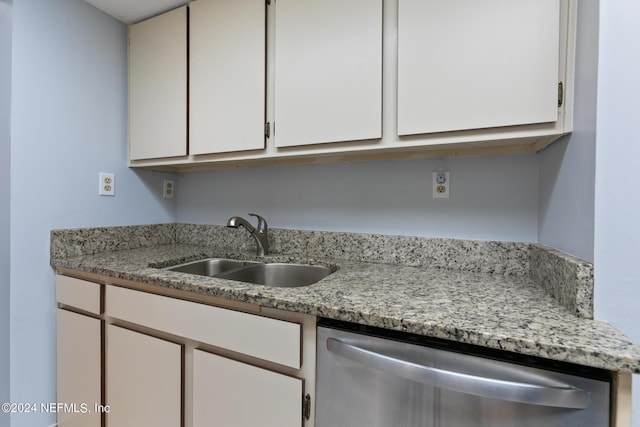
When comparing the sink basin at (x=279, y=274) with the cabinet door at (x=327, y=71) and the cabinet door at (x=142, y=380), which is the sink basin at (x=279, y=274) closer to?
the cabinet door at (x=142, y=380)

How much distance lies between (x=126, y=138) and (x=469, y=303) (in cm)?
181

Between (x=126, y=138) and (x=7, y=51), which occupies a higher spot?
(x=7, y=51)

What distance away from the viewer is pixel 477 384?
1.85 feet

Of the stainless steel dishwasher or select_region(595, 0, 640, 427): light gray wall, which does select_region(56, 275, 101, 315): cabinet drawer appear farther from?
select_region(595, 0, 640, 427): light gray wall

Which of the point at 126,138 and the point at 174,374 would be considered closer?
the point at 174,374

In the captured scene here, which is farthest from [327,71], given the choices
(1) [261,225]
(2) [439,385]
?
(2) [439,385]

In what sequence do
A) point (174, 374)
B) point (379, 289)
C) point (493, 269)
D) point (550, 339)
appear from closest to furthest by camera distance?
point (550, 339), point (379, 289), point (174, 374), point (493, 269)

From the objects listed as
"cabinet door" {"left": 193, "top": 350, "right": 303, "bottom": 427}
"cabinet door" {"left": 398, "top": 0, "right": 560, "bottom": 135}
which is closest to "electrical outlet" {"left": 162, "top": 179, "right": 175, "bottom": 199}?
"cabinet door" {"left": 193, "top": 350, "right": 303, "bottom": 427}

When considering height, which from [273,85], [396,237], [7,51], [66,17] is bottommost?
[396,237]

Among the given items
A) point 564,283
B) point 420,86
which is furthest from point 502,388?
point 420,86

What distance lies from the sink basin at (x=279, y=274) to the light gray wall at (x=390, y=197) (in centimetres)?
23

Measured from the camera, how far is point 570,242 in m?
0.76

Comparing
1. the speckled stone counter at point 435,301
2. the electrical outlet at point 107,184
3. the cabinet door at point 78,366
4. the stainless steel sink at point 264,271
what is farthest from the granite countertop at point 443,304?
the electrical outlet at point 107,184

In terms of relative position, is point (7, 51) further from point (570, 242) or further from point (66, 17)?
point (570, 242)
